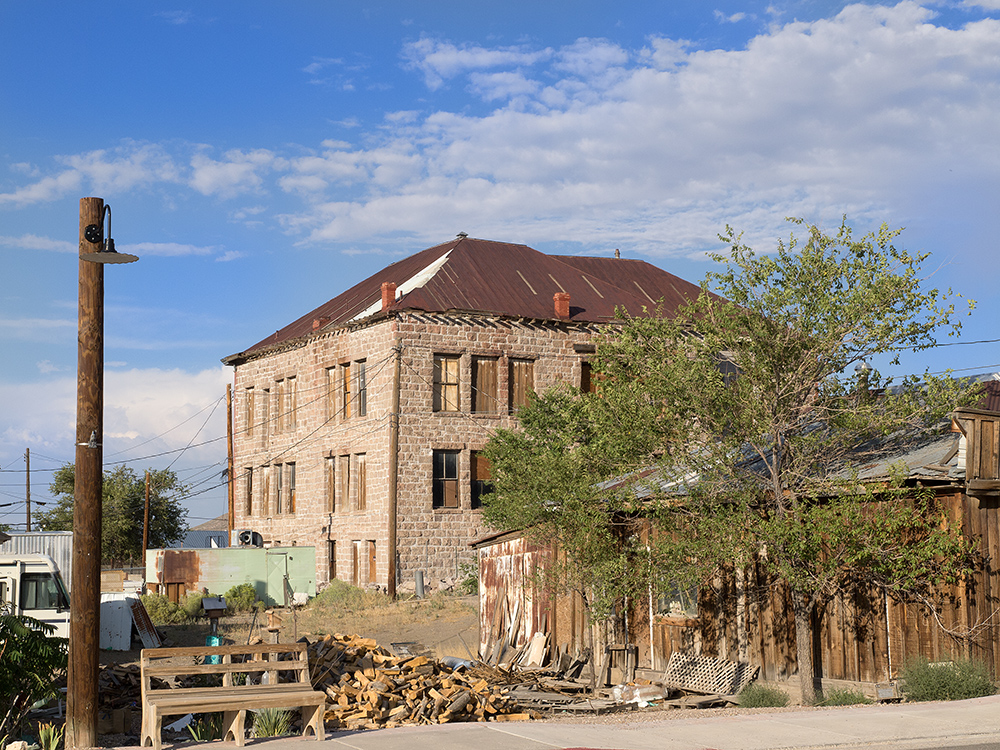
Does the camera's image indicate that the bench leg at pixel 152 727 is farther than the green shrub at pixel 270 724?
No

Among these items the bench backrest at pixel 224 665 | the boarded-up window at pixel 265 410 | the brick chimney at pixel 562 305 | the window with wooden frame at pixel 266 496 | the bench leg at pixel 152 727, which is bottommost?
the bench leg at pixel 152 727

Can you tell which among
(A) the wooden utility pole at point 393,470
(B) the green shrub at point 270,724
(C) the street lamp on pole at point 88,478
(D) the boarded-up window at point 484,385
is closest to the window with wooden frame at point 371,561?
(A) the wooden utility pole at point 393,470

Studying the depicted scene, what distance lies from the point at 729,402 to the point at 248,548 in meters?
26.9

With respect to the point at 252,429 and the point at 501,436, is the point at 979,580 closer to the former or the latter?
the point at 501,436

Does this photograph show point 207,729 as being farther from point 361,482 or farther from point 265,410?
point 265,410

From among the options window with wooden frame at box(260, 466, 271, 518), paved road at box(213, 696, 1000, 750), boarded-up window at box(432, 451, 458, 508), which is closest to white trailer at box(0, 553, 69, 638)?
paved road at box(213, 696, 1000, 750)

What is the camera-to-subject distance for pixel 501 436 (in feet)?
104

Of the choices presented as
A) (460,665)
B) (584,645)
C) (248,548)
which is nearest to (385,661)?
(460,665)

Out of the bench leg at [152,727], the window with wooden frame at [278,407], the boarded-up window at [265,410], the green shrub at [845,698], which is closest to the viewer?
the bench leg at [152,727]

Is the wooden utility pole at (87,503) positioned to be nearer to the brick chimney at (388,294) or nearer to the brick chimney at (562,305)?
the brick chimney at (388,294)

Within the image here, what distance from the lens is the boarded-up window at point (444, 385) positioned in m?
39.3

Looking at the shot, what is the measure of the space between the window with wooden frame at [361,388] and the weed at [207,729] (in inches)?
1010

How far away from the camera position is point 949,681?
1498cm

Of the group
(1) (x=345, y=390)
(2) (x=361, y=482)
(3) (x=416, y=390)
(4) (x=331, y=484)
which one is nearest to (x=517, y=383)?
(3) (x=416, y=390)
